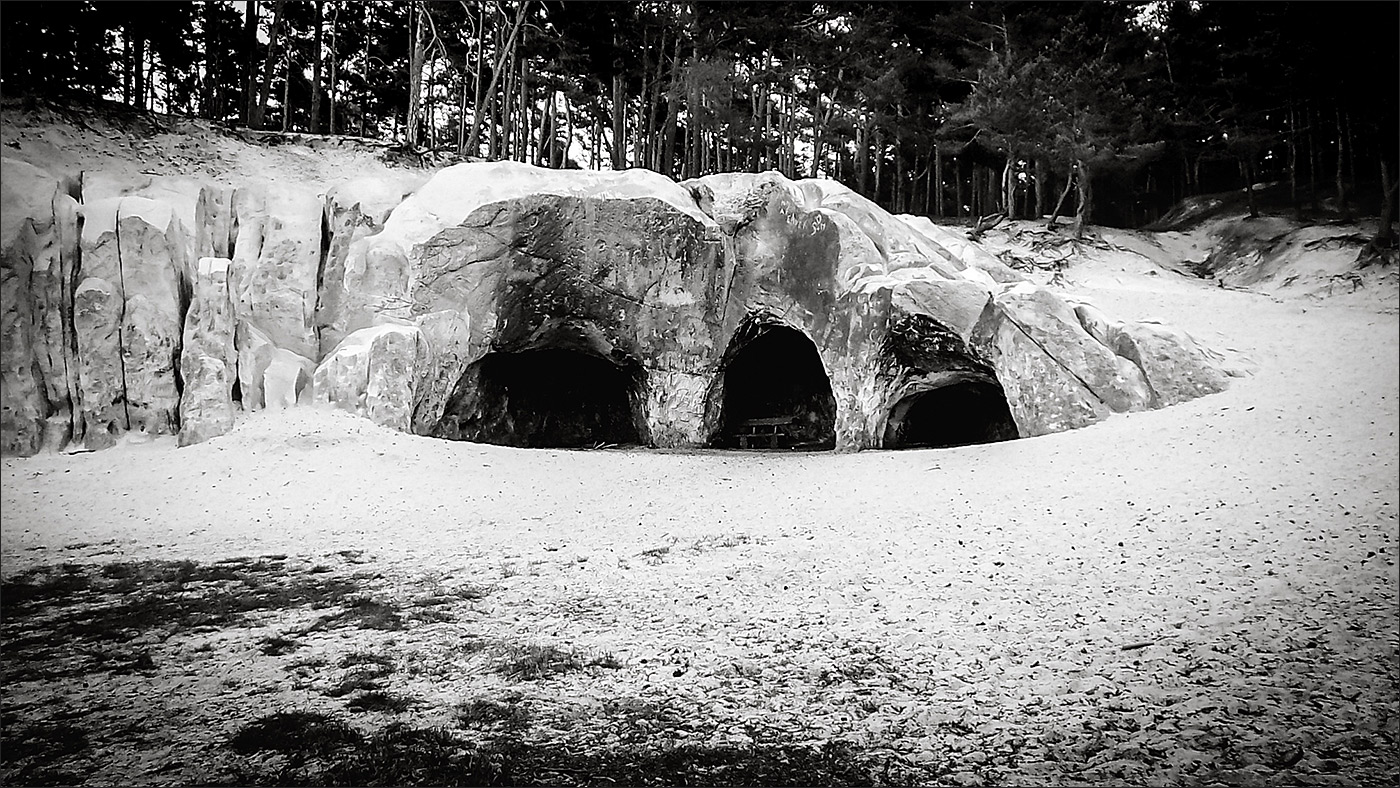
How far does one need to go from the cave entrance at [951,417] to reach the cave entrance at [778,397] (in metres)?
2.16

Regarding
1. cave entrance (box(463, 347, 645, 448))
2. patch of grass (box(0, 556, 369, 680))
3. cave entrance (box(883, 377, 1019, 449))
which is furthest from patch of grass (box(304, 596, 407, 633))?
cave entrance (box(883, 377, 1019, 449))

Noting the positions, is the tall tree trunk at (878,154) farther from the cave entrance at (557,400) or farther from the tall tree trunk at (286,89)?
the tall tree trunk at (286,89)

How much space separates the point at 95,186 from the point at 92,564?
9.76 m

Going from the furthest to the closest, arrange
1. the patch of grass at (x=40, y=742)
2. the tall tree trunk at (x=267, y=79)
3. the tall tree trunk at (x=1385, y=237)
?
the tall tree trunk at (x=267, y=79) → the tall tree trunk at (x=1385, y=237) → the patch of grass at (x=40, y=742)

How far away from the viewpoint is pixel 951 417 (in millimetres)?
17547

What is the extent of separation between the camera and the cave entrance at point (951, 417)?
15641mm

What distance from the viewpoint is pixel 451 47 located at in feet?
110

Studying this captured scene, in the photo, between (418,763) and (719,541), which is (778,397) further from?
(418,763)

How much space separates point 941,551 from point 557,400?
12985 mm

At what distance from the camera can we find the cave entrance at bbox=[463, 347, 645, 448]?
17.0 metres

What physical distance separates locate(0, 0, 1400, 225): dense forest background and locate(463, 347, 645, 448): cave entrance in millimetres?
10925

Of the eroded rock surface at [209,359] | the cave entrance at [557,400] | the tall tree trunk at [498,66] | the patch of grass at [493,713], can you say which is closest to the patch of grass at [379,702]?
the patch of grass at [493,713]

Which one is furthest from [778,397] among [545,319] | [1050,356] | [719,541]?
[719,541]

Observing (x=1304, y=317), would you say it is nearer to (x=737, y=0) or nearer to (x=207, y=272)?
(x=207, y=272)
